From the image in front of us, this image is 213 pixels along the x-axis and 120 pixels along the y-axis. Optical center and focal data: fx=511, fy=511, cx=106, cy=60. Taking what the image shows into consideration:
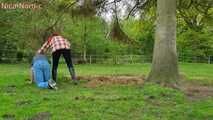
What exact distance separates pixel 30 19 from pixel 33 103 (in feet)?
19.8

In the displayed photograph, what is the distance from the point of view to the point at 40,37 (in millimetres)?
14195

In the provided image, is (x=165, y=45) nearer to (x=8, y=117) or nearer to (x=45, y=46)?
(x=45, y=46)

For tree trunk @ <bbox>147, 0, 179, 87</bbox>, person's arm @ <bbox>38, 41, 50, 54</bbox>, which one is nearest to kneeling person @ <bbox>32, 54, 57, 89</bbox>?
person's arm @ <bbox>38, 41, 50, 54</bbox>

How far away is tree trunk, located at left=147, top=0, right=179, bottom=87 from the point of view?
1303 cm

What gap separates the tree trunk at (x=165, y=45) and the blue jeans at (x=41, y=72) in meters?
2.65

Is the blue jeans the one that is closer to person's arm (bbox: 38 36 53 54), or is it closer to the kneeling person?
the kneeling person

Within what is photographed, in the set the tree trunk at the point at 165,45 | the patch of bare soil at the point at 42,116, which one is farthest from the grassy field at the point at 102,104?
the tree trunk at the point at 165,45

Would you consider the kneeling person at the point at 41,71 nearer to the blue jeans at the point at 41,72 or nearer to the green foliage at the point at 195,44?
the blue jeans at the point at 41,72

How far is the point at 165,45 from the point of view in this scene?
13156 millimetres

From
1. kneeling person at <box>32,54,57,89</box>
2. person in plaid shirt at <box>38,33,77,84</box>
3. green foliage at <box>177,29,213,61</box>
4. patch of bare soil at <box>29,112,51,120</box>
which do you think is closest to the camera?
patch of bare soil at <box>29,112,51,120</box>

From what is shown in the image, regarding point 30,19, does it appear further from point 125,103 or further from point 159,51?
point 125,103

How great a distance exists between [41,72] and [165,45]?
3.27m

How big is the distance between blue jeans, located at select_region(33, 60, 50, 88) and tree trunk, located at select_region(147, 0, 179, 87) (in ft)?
8.68

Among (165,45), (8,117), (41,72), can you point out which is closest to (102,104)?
(8,117)
